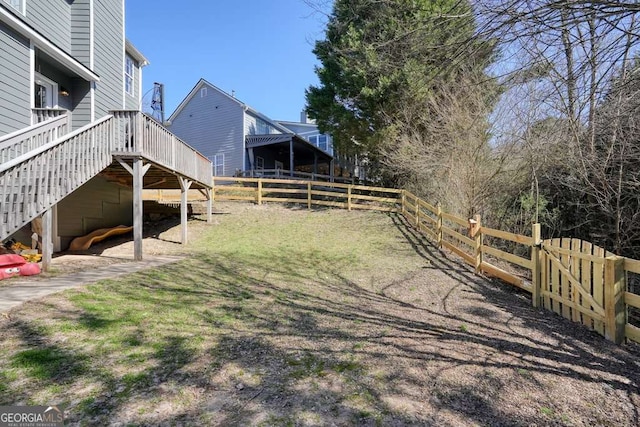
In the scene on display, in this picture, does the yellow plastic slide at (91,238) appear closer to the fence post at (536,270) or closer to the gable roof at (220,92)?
the fence post at (536,270)

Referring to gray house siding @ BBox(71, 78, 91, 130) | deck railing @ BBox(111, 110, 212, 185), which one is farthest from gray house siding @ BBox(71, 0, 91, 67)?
deck railing @ BBox(111, 110, 212, 185)

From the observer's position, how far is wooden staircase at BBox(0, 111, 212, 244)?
4641 mm

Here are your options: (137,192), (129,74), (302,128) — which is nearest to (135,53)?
(129,74)

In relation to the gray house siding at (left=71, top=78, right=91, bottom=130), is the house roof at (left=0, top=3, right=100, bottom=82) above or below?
above

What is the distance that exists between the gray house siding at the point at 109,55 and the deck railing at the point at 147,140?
2.33 m

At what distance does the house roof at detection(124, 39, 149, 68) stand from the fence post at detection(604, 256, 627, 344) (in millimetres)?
13659

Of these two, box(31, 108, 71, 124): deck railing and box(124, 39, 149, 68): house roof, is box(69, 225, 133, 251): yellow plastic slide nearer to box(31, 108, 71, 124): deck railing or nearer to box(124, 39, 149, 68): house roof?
box(31, 108, 71, 124): deck railing

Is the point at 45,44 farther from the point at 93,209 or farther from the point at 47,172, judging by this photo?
Answer: the point at 93,209

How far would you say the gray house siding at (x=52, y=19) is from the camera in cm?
748

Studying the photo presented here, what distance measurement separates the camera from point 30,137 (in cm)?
562

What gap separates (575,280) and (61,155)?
7810 millimetres

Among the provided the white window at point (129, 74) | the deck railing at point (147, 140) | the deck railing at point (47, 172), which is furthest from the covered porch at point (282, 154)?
the deck railing at point (47, 172)

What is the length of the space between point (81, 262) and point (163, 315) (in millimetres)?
4280

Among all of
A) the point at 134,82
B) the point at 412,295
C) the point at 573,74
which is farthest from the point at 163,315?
the point at 134,82
